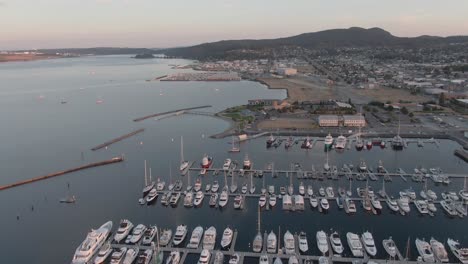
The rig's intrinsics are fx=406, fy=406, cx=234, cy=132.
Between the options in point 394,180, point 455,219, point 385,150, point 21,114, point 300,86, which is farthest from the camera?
point 300,86

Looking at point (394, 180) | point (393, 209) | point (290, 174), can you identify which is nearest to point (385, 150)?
point (394, 180)

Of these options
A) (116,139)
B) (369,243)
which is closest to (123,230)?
(369,243)

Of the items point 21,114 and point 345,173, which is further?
point 21,114

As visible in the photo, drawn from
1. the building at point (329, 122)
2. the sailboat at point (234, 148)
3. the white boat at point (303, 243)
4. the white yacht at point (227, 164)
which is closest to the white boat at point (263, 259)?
the white boat at point (303, 243)

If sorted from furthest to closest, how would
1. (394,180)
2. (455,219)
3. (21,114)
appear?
(21,114) → (394,180) → (455,219)

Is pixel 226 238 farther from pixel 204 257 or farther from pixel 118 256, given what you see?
pixel 118 256

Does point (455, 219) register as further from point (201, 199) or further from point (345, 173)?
point (201, 199)

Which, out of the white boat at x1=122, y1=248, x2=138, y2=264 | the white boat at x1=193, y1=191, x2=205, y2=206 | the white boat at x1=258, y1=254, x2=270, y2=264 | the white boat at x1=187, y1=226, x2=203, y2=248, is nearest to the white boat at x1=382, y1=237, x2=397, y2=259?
the white boat at x1=258, y1=254, x2=270, y2=264
